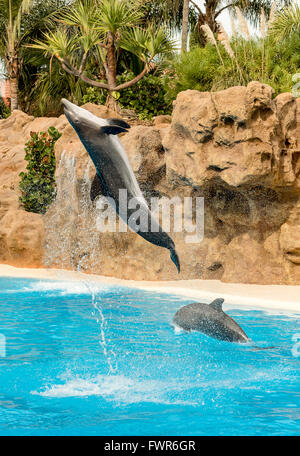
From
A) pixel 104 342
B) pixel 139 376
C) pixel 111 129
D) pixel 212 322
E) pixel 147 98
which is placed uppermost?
pixel 147 98

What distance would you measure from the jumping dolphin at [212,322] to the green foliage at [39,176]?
8.40 meters

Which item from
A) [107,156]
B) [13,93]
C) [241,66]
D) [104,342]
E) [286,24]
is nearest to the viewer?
[107,156]

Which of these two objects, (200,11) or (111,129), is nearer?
(111,129)

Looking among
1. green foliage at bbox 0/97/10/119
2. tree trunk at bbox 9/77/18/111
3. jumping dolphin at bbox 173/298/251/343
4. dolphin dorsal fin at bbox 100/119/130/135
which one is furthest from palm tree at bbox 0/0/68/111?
dolphin dorsal fin at bbox 100/119/130/135

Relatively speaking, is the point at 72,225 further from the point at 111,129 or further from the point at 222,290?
the point at 111,129

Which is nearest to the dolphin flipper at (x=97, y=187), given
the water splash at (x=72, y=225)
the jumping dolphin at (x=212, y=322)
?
the jumping dolphin at (x=212, y=322)

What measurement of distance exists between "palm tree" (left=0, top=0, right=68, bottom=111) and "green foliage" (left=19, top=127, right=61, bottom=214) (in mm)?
6952

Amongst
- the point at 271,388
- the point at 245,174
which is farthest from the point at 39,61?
the point at 271,388

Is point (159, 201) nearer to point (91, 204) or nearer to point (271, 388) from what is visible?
point (91, 204)

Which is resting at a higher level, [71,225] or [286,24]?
[286,24]

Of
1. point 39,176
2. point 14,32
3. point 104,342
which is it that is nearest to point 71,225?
point 39,176

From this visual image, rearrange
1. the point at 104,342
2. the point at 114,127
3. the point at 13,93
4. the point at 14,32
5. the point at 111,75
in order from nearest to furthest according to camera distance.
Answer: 1. the point at 114,127
2. the point at 104,342
3. the point at 111,75
4. the point at 14,32
5. the point at 13,93

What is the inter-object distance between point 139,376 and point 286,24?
1322 cm

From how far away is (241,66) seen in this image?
14.8m
